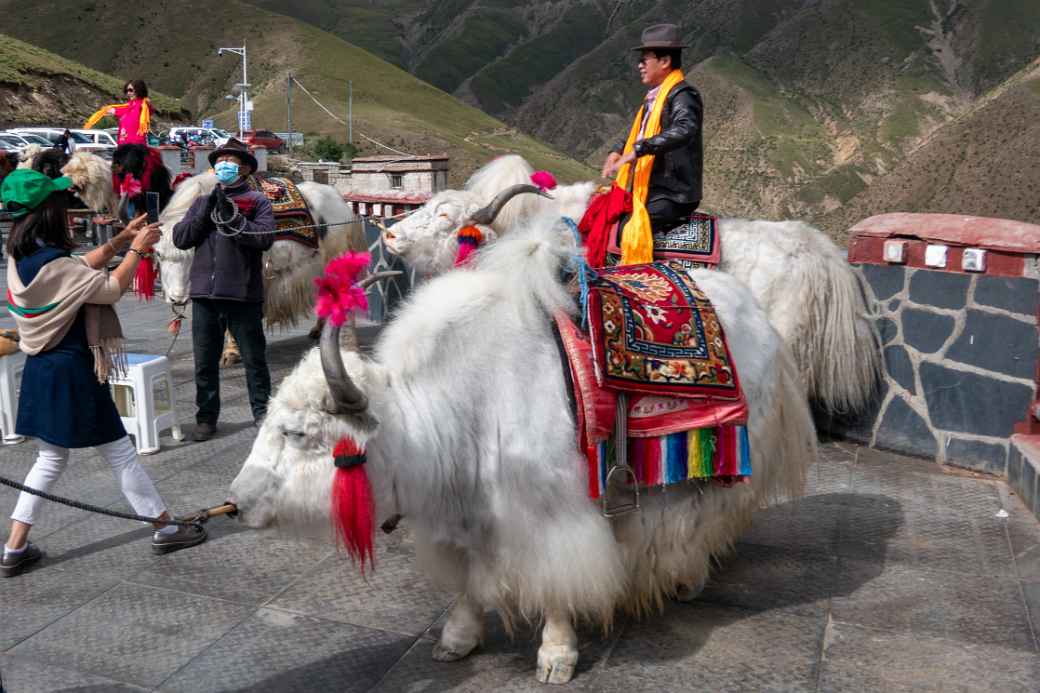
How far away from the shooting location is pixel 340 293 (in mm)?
2633

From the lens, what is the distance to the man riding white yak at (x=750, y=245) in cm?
512

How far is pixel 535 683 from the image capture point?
3.07 meters

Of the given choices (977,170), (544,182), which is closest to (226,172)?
(544,182)

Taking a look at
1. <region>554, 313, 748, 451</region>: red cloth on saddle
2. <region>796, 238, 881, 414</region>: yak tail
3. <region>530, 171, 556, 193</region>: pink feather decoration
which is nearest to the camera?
<region>554, 313, 748, 451</region>: red cloth on saddle

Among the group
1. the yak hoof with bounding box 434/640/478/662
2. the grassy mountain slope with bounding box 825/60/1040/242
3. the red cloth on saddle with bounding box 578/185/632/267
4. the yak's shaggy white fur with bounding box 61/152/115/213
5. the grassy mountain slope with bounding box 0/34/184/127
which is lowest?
the yak hoof with bounding box 434/640/478/662

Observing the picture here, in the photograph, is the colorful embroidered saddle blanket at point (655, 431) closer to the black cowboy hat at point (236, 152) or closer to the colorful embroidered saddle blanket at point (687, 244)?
the colorful embroidered saddle blanket at point (687, 244)

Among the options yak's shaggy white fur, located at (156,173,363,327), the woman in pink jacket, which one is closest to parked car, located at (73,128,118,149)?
the woman in pink jacket

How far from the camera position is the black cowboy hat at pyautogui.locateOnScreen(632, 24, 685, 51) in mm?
5109

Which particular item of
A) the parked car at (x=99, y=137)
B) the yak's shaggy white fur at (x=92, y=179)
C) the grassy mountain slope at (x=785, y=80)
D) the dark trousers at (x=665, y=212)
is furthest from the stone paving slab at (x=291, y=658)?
the grassy mountain slope at (x=785, y=80)

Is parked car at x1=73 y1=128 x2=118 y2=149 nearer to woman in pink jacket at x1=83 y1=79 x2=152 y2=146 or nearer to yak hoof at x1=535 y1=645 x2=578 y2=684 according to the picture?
woman in pink jacket at x1=83 y1=79 x2=152 y2=146

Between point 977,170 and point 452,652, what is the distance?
110ft

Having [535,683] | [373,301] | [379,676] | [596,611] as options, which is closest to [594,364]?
[596,611]

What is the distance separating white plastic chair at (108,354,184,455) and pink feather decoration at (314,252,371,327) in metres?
3.09

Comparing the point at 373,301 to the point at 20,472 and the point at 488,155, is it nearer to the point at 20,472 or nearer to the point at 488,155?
the point at 20,472
